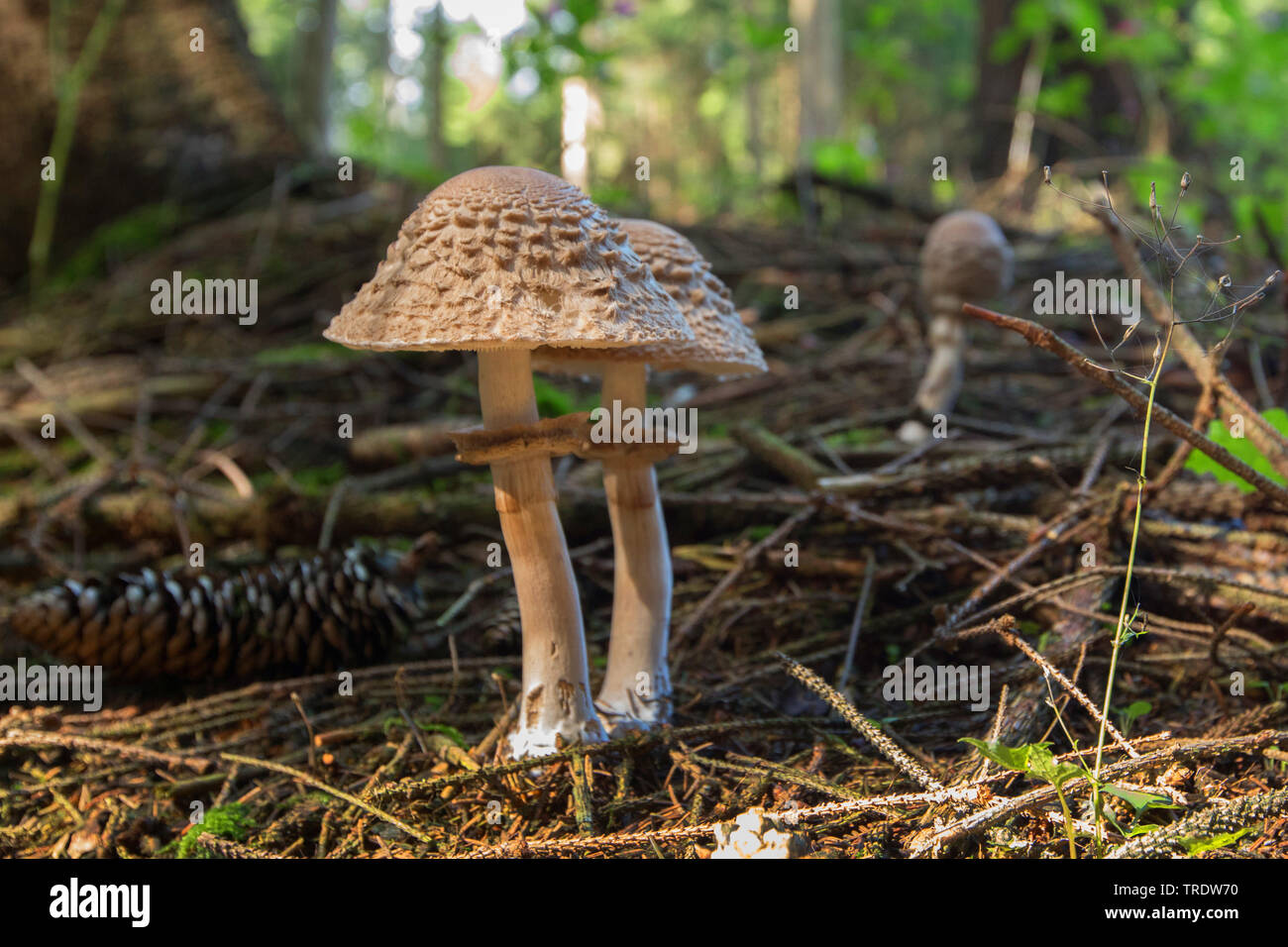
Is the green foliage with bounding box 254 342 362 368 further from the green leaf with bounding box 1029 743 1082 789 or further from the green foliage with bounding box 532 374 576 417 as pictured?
the green leaf with bounding box 1029 743 1082 789

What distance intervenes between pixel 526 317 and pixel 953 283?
309 cm

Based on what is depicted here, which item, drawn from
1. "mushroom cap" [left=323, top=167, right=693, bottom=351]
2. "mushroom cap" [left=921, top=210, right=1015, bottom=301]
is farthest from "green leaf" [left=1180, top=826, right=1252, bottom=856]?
"mushroom cap" [left=921, top=210, right=1015, bottom=301]

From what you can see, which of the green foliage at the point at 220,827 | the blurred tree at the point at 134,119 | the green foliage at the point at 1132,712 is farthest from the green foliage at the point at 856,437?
the blurred tree at the point at 134,119

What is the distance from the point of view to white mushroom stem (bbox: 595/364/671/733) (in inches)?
105

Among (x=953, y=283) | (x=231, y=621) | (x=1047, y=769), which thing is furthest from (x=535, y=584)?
(x=953, y=283)

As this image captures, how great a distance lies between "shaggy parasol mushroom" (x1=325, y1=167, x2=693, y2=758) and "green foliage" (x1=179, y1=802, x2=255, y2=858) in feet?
2.37

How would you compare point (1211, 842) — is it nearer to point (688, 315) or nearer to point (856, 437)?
point (688, 315)

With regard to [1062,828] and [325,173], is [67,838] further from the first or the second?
[325,173]

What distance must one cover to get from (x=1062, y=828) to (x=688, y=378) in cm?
369

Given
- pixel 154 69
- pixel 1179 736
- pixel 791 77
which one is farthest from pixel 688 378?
pixel 791 77

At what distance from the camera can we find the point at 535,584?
2.48 metres

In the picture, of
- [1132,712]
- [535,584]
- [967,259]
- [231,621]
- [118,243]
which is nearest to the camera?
[1132,712]

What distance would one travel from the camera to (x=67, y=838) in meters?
2.28

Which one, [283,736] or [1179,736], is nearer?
[1179,736]
